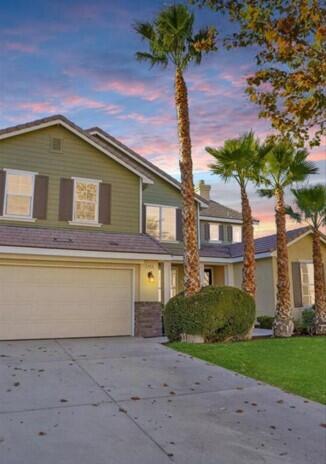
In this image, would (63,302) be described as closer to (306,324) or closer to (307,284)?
(306,324)

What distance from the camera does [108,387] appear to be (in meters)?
6.45

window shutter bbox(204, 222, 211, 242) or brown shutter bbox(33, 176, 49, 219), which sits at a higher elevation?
window shutter bbox(204, 222, 211, 242)

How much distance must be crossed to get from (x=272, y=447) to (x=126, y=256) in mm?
8918

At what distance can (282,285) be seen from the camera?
13.9 meters

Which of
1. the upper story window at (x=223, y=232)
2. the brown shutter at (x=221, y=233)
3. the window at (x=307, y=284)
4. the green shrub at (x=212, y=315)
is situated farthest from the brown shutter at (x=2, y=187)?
the brown shutter at (x=221, y=233)

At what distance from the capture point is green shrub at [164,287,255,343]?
1080 centimetres

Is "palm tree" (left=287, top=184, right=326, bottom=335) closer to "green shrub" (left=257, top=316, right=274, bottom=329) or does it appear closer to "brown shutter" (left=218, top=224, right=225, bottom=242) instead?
"green shrub" (left=257, top=316, right=274, bottom=329)

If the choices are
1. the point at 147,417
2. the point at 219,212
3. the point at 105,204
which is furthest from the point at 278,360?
the point at 219,212

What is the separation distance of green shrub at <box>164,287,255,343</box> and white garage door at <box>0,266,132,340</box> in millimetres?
2344

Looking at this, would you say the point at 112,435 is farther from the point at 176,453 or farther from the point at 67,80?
the point at 67,80

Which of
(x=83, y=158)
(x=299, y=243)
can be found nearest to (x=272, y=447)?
(x=83, y=158)

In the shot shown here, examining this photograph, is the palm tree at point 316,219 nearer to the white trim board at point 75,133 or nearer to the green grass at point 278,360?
the green grass at point 278,360

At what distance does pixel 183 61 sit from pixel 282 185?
5.72 meters

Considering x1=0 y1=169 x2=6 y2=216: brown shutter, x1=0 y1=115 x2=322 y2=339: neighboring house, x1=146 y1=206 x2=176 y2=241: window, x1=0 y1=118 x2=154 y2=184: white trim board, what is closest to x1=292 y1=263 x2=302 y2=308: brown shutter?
x1=146 y1=206 x2=176 y2=241: window
